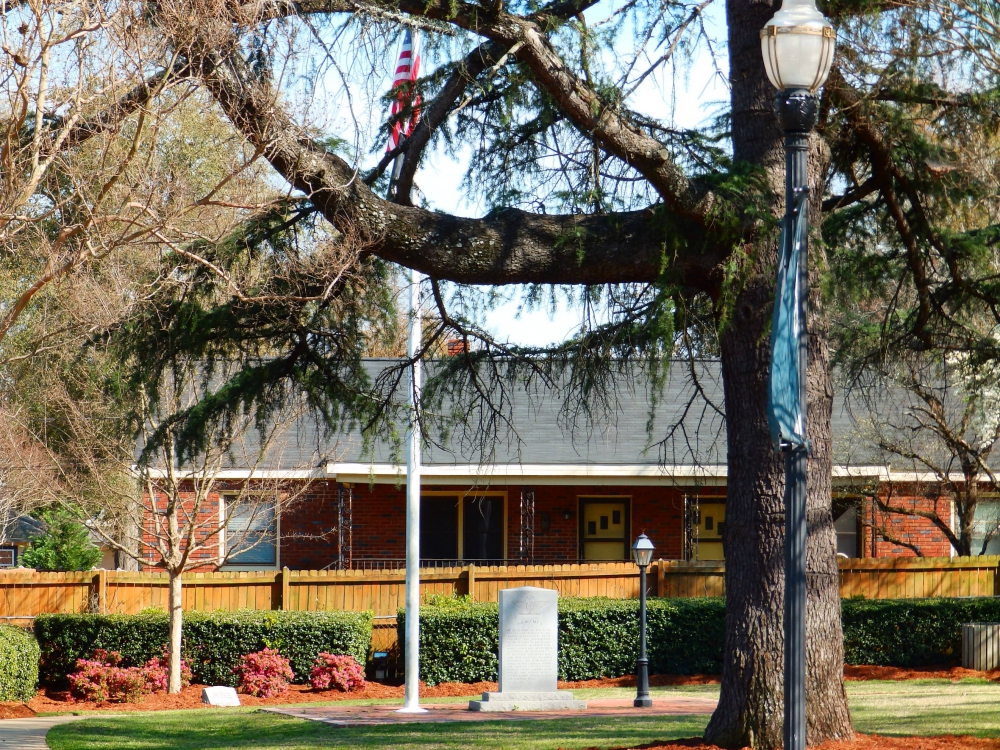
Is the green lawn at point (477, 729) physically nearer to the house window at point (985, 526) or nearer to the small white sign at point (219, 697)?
the small white sign at point (219, 697)

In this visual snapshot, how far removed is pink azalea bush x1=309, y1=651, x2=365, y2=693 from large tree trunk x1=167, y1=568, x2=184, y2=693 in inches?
79.1

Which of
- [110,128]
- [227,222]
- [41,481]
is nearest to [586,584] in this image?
[41,481]

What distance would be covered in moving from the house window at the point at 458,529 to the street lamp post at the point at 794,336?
17098 millimetres

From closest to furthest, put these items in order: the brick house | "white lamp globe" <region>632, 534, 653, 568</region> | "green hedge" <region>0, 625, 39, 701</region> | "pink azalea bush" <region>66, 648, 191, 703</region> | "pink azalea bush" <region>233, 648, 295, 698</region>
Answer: "green hedge" <region>0, 625, 39, 701</region> < "white lamp globe" <region>632, 534, 653, 568</region> < "pink azalea bush" <region>66, 648, 191, 703</region> < "pink azalea bush" <region>233, 648, 295, 698</region> < the brick house

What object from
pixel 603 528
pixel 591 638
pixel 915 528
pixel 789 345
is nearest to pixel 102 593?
pixel 591 638

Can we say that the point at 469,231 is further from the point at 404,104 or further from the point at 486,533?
the point at 486,533

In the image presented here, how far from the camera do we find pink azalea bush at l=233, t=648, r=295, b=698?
660 inches

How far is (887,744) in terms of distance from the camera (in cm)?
749

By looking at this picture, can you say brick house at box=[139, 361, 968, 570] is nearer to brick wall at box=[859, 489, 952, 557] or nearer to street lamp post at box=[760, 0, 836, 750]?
brick wall at box=[859, 489, 952, 557]

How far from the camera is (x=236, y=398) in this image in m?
9.20

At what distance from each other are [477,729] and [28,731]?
16.8 ft

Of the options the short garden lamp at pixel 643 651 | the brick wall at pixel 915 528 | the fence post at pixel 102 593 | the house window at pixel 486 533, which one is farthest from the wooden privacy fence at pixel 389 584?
the short garden lamp at pixel 643 651

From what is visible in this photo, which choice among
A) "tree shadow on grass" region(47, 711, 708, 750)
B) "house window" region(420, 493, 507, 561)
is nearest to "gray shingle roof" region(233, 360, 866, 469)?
"house window" region(420, 493, 507, 561)

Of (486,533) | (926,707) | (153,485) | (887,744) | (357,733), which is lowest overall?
(357,733)
